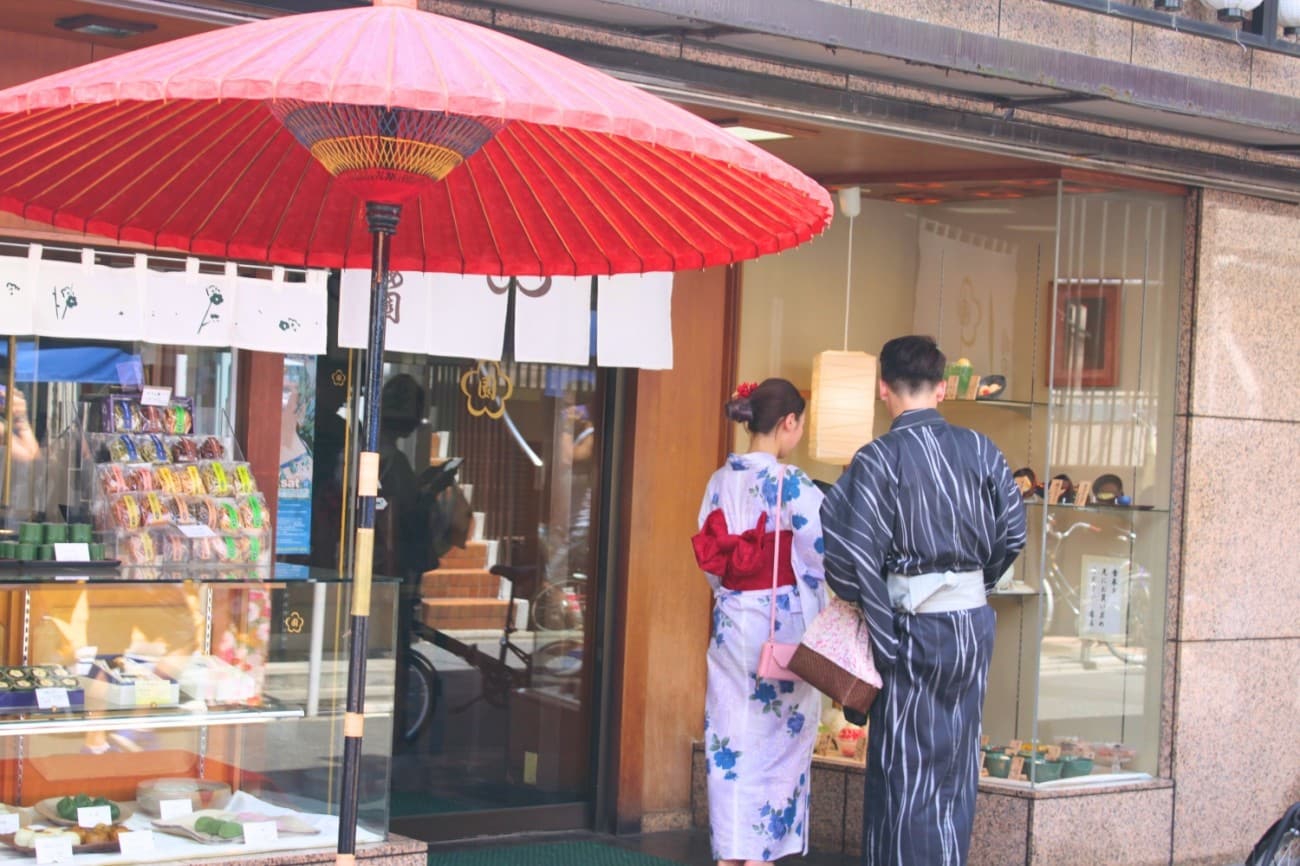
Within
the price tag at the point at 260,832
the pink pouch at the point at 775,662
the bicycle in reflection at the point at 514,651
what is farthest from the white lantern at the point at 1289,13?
the price tag at the point at 260,832

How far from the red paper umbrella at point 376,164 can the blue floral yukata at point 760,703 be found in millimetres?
2463

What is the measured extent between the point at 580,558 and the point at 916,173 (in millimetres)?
2898

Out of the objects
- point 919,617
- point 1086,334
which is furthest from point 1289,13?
point 919,617

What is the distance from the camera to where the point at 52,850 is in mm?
5191

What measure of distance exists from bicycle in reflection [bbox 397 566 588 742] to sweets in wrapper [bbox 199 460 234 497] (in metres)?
1.73

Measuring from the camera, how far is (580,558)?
841 cm

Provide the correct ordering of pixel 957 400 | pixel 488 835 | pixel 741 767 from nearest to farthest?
pixel 741 767 < pixel 488 835 < pixel 957 400

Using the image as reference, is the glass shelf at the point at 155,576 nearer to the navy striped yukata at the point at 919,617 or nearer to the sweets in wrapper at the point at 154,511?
the sweets in wrapper at the point at 154,511

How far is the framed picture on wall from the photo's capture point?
327 inches

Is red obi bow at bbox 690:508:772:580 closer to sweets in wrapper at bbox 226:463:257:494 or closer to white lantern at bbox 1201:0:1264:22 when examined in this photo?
sweets in wrapper at bbox 226:463:257:494

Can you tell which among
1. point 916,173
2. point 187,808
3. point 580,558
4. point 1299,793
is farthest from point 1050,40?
point 187,808

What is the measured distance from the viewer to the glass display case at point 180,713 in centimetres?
524

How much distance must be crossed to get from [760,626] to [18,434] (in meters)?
3.25

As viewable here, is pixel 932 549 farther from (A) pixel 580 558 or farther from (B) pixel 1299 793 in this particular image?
(B) pixel 1299 793
